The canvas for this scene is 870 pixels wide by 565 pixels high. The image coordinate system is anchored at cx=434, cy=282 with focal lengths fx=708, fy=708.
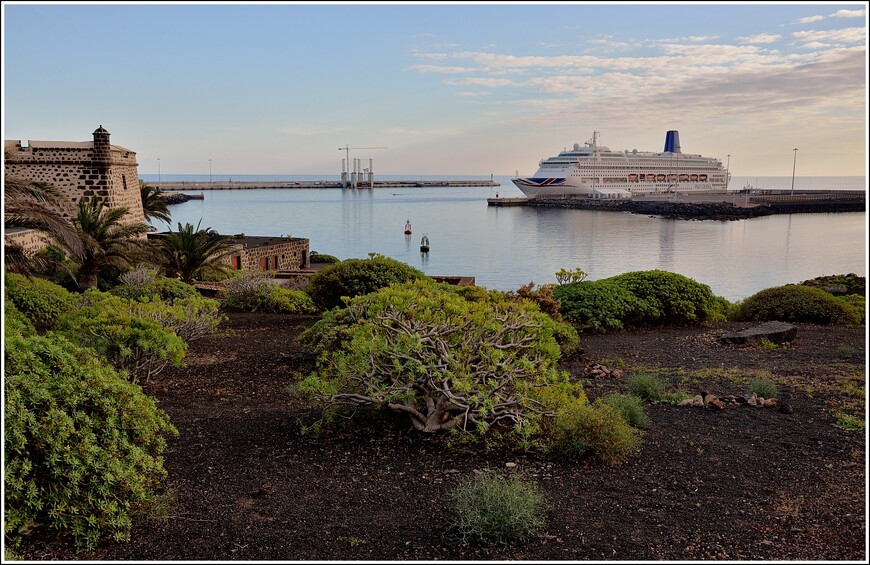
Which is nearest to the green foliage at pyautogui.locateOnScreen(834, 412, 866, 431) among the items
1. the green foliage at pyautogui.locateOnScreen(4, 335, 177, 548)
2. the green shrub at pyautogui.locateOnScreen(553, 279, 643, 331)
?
the green shrub at pyautogui.locateOnScreen(553, 279, 643, 331)

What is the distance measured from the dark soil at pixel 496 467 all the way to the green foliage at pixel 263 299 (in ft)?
20.3

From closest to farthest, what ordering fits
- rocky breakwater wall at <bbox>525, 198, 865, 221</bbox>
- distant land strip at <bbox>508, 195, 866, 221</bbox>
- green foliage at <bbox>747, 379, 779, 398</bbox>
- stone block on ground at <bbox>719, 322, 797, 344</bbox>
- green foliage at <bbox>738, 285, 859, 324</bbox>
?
green foliage at <bbox>747, 379, 779, 398</bbox>
stone block on ground at <bbox>719, 322, 797, 344</bbox>
green foliage at <bbox>738, 285, 859, 324</bbox>
rocky breakwater wall at <bbox>525, 198, 865, 221</bbox>
distant land strip at <bbox>508, 195, 866, 221</bbox>

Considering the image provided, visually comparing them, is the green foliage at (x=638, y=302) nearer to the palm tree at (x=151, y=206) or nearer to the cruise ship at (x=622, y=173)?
the palm tree at (x=151, y=206)

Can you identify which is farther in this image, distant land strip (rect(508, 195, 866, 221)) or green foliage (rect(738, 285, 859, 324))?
distant land strip (rect(508, 195, 866, 221))

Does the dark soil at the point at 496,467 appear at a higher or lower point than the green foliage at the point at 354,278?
lower

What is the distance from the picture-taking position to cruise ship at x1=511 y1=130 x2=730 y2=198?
106m

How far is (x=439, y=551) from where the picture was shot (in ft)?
14.6

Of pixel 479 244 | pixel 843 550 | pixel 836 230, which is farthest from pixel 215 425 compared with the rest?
pixel 836 230

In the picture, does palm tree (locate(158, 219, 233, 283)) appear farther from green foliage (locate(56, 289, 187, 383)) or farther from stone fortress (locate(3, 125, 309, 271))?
green foliage (locate(56, 289, 187, 383))

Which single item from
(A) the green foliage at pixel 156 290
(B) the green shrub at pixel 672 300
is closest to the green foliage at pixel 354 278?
(A) the green foliage at pixel 156 290

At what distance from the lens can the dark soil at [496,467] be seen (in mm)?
4496

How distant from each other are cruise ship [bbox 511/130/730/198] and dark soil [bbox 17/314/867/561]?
100 meters

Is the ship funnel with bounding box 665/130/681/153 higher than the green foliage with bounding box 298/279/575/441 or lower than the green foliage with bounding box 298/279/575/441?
higher

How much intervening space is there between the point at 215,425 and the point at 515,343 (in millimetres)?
3047
